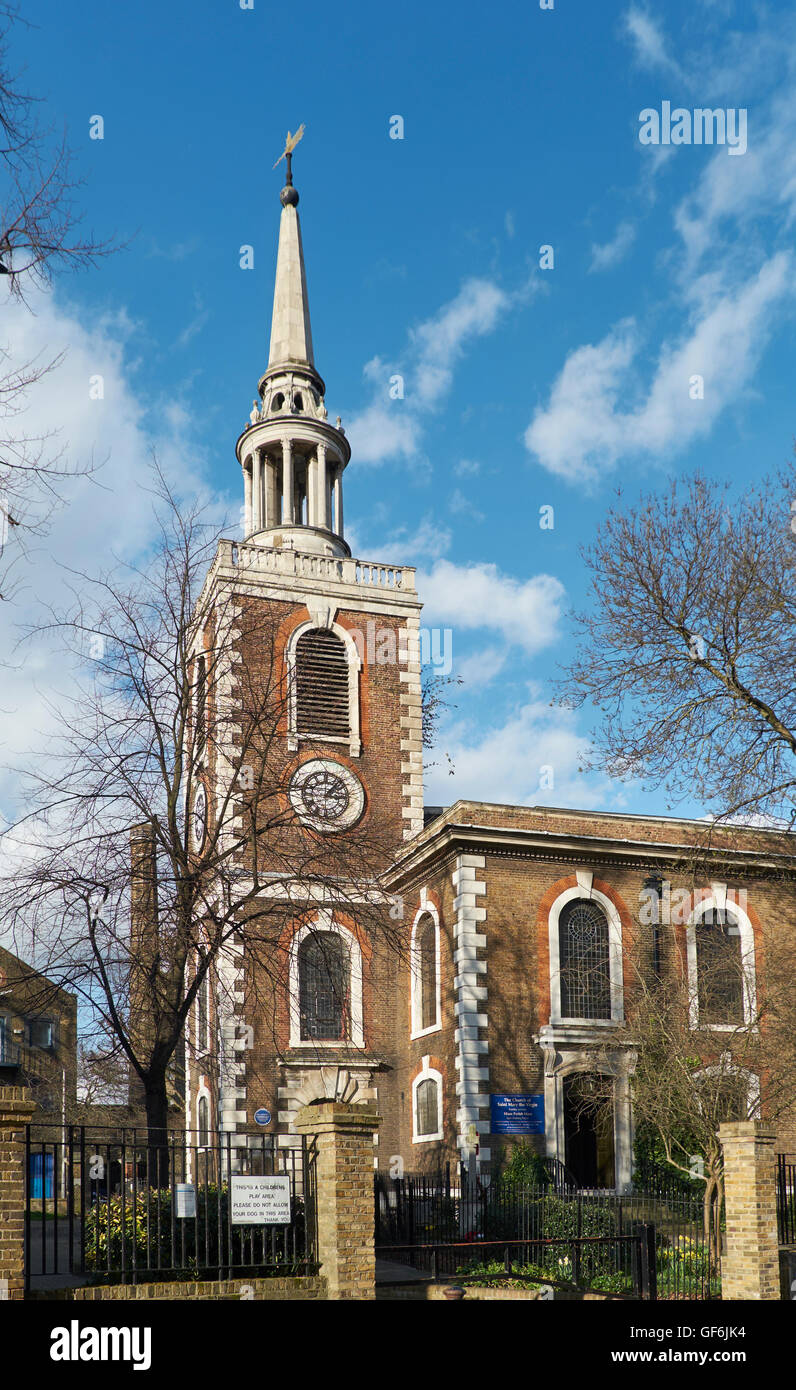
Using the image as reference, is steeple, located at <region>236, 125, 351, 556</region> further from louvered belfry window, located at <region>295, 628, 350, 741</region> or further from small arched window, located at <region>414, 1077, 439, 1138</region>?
small arched window, located at <region>414, 1077, 439, 1138</region>

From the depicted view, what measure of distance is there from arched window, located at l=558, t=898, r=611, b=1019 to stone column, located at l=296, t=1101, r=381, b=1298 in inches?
516

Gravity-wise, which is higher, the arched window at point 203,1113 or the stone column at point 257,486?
the stone column at point 257,486

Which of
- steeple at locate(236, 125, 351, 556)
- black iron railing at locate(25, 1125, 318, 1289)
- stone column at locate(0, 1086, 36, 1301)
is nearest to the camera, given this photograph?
stone column at locate(0, 1086, 36, 1301)

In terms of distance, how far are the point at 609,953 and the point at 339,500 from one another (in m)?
15.7

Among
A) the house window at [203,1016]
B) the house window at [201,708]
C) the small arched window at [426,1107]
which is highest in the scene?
the house window at [201,708]

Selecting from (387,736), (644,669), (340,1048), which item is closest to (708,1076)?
(644,669)

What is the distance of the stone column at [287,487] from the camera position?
3431cm

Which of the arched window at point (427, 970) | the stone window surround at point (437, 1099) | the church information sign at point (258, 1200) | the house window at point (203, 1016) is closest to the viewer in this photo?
the church information sign at point (258, 1200)

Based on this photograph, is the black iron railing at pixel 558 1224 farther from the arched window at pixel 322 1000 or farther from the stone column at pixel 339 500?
the stone column at pixel 339 500

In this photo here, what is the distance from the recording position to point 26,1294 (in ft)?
32.6

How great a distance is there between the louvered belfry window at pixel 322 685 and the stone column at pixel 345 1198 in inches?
690

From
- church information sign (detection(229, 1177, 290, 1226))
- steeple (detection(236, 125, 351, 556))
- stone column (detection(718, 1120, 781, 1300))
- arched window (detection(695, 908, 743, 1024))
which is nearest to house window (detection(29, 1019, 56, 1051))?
steeple (detection(236, 125, 351, 556))

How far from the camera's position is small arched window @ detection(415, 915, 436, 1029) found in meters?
Result: 26.3

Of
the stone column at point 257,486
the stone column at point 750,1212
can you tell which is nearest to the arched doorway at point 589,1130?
the stone column at point 750,1212
